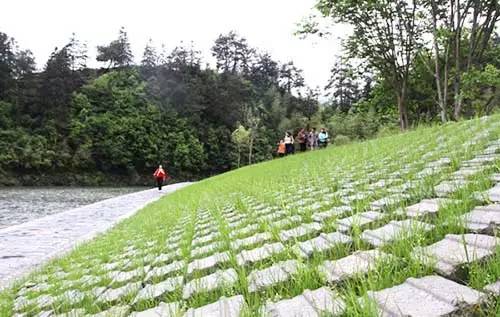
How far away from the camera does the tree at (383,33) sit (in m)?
19.5

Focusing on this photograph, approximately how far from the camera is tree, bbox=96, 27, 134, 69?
82562 millimetres

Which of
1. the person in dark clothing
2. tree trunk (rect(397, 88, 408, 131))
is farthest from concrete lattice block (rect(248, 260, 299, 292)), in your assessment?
the person in dark clothing

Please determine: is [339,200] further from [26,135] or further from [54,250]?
[26,135]

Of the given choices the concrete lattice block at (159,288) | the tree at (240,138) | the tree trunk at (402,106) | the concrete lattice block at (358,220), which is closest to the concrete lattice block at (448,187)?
the concrete lattice block at (358,220)

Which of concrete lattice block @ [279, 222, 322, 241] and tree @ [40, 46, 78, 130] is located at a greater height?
tree @ [40, 46, 78, 130]

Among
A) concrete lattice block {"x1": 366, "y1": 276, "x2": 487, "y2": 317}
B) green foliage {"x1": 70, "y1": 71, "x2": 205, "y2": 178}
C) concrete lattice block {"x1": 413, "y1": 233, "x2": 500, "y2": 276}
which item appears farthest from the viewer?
green foliage {"x1": 70, "y1": 71, "x2": 205, "y2": 178}

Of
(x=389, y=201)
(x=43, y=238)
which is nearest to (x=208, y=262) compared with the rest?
(x=389, y=201)

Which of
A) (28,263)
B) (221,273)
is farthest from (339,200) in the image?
(28,263)

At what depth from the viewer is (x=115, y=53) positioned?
8256 cm

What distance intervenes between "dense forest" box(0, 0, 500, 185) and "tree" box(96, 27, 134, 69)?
0.64 feet

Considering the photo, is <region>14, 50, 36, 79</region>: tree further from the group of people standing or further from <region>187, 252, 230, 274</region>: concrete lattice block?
<region>187, 252, 230, 274</region>: concrete lattice block

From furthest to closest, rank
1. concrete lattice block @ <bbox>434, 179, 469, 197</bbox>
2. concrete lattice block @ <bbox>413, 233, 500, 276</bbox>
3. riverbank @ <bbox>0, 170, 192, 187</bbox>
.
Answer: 1. riverbank @ <bbox>0, 170, 192, 187</bbox>
2. concrete lattice block @ <bbox>434, 179, 469, 197</bbox>
3. concrete lattice block @ <bbox>413, 233, 500, 276</bbox>

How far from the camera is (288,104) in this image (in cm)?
9169

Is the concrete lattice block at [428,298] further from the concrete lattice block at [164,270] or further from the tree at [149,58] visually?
the tree at [149,58]
